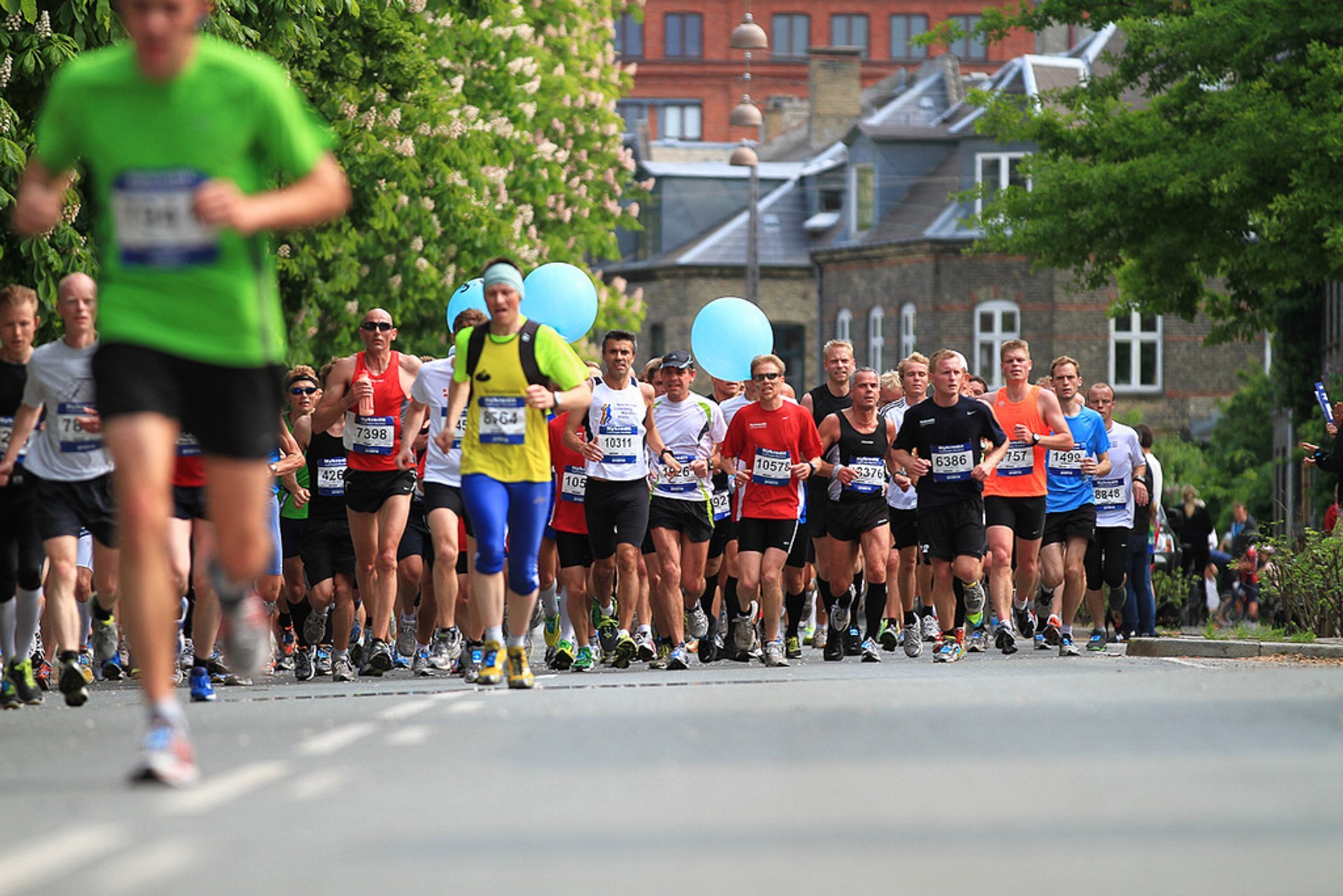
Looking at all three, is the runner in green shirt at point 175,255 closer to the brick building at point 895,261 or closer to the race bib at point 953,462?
the race bib at point 953,462

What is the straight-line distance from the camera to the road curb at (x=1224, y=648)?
15664mm

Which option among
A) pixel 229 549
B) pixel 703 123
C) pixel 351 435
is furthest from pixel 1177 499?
pixel 703 123

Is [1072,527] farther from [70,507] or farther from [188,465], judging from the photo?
[70,507]

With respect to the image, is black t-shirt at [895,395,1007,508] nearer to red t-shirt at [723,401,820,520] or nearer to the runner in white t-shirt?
red t-shirt at [723,401,820,520]

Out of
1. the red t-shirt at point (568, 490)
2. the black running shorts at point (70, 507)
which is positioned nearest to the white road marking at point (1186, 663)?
the red t-shirt at point (568, 490)

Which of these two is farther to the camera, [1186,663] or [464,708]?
[1186,663]

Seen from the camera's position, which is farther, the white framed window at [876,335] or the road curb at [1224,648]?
the white framed window at [876,335]

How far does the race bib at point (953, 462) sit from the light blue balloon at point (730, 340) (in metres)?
2.97

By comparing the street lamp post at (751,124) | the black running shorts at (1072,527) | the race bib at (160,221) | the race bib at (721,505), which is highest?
the street lamp post at (751,124)

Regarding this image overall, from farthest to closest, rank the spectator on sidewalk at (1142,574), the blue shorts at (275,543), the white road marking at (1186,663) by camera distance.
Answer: the spectator on sidewalk at (1142,574)
the blue shorts at (275,543)
the white road marking at (1186,663)

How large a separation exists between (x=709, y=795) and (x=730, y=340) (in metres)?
13.2

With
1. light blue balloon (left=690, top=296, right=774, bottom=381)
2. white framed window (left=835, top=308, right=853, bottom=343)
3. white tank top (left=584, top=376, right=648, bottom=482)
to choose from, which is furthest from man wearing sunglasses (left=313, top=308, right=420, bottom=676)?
white framed window (left=835, top=308, right=853, bottom=343)

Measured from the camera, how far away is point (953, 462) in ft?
57.0

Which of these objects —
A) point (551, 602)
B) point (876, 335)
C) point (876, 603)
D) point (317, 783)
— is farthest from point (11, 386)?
point (876, 335)
